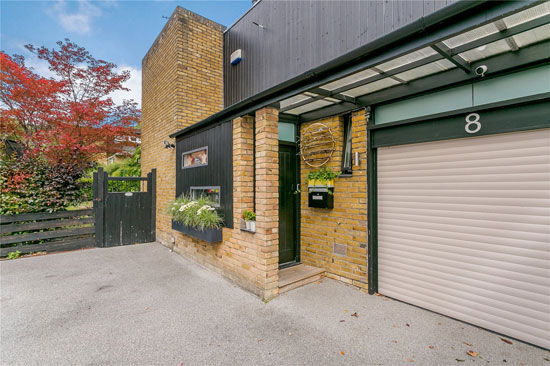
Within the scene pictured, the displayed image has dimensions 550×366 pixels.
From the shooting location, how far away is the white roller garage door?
2.36m

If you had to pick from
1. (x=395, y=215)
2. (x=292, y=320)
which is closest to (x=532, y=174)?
(x=395, y=215)

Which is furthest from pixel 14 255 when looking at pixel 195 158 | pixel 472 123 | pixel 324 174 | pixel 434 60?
pixel 472 123

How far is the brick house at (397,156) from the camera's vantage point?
7.55ft

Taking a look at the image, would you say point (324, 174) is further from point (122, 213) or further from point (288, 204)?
point (122, 213)

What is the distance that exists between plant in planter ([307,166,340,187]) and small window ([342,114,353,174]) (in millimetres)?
173

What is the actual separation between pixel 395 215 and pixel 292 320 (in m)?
1.88

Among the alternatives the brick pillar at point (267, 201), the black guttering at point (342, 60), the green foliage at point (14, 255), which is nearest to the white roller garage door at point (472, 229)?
the brick pillar at point (267, 201)

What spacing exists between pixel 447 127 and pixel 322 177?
1714 millimetres

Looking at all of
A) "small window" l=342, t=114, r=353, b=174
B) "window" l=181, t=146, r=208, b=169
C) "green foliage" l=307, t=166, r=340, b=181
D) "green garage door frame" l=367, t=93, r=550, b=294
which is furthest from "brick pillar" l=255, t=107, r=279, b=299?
"window" l=181, t=146, r=208, b=169

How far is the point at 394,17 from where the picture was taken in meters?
3.22

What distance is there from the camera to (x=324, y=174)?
12.9 ft

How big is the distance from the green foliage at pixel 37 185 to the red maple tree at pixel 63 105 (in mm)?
263

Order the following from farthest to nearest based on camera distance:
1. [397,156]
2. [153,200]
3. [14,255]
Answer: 1. [153,200]
2. [14,255]
3. [397,156]

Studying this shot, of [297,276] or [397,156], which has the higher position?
[397,156]
